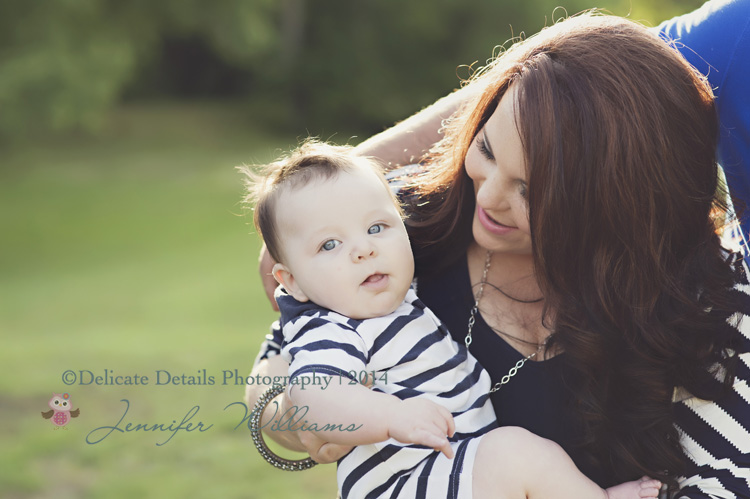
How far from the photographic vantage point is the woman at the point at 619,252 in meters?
1.75

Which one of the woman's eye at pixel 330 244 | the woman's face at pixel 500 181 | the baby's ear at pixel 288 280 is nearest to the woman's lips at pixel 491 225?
the woman's face at pixel 500 181

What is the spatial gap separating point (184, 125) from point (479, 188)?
21693 millimetres

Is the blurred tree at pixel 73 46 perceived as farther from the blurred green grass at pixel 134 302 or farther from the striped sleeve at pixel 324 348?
the striped sleeve at pixel 324 348

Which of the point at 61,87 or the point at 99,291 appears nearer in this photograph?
the point at 99,291

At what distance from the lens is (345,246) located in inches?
74.5

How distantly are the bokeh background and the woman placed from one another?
84cm

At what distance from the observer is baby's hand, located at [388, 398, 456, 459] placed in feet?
5.22

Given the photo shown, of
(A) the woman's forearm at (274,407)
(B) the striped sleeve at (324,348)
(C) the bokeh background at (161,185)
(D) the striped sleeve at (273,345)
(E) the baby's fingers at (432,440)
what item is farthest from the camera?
(C) the bokeh background at (161,185)

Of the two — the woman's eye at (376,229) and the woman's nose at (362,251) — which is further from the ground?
the woman's eye at (376,229)

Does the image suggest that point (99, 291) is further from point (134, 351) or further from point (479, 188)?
point (479, 188)

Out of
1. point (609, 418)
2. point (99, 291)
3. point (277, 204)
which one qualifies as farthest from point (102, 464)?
point (99, 291)

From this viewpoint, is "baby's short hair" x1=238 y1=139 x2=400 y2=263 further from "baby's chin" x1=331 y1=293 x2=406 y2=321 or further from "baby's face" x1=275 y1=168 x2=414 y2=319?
"baby's chin" x1=331 y1=293 x2=406 y2=321

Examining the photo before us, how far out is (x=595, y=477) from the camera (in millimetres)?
1881

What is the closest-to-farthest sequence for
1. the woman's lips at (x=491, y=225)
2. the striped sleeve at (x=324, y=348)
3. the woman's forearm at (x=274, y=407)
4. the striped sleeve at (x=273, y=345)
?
the striped sleeve at (x=324, y=348)
the woman's lips at (x=491, y=225)
the woman's forearm at (x=274, y=407)
the striped sleeve at (x=273, y=345)
